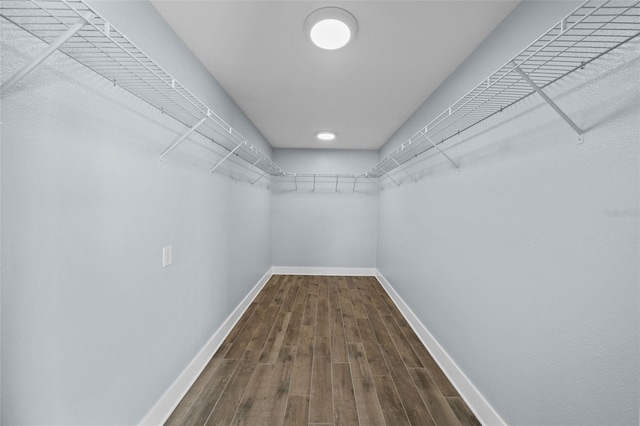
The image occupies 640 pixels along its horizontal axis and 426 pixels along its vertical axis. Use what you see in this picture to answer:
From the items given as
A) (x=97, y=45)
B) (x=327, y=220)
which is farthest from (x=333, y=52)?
(x=327, y=220)

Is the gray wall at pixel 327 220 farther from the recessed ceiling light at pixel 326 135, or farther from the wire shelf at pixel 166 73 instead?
the wire shelf at pixel 166 73

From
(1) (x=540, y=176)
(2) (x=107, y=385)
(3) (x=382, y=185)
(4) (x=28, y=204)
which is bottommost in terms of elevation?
(2) (x=107, y=385)

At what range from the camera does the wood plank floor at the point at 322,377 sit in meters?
1.44

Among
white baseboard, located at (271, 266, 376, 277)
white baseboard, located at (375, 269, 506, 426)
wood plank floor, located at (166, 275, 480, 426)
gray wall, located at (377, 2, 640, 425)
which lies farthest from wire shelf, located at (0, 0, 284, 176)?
white baseboard, located at (271, 266, 376, 277)

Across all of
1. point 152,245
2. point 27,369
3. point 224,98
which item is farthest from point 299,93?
point 27,369

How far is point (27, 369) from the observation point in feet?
2.48

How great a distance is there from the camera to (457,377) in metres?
1.66

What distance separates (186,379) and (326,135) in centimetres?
300

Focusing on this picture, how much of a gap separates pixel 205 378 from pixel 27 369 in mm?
1201

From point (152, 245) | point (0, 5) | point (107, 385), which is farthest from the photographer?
point (152, 245)

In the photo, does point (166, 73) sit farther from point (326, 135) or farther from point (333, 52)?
point (326, 135)

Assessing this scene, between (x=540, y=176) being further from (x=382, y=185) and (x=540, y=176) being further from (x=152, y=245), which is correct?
(x=382, y=185)

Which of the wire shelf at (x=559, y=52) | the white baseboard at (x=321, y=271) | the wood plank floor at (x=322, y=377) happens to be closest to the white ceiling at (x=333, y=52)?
→ the wire shelf at (x=559, y=52)

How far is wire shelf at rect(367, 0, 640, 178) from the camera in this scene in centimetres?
71
